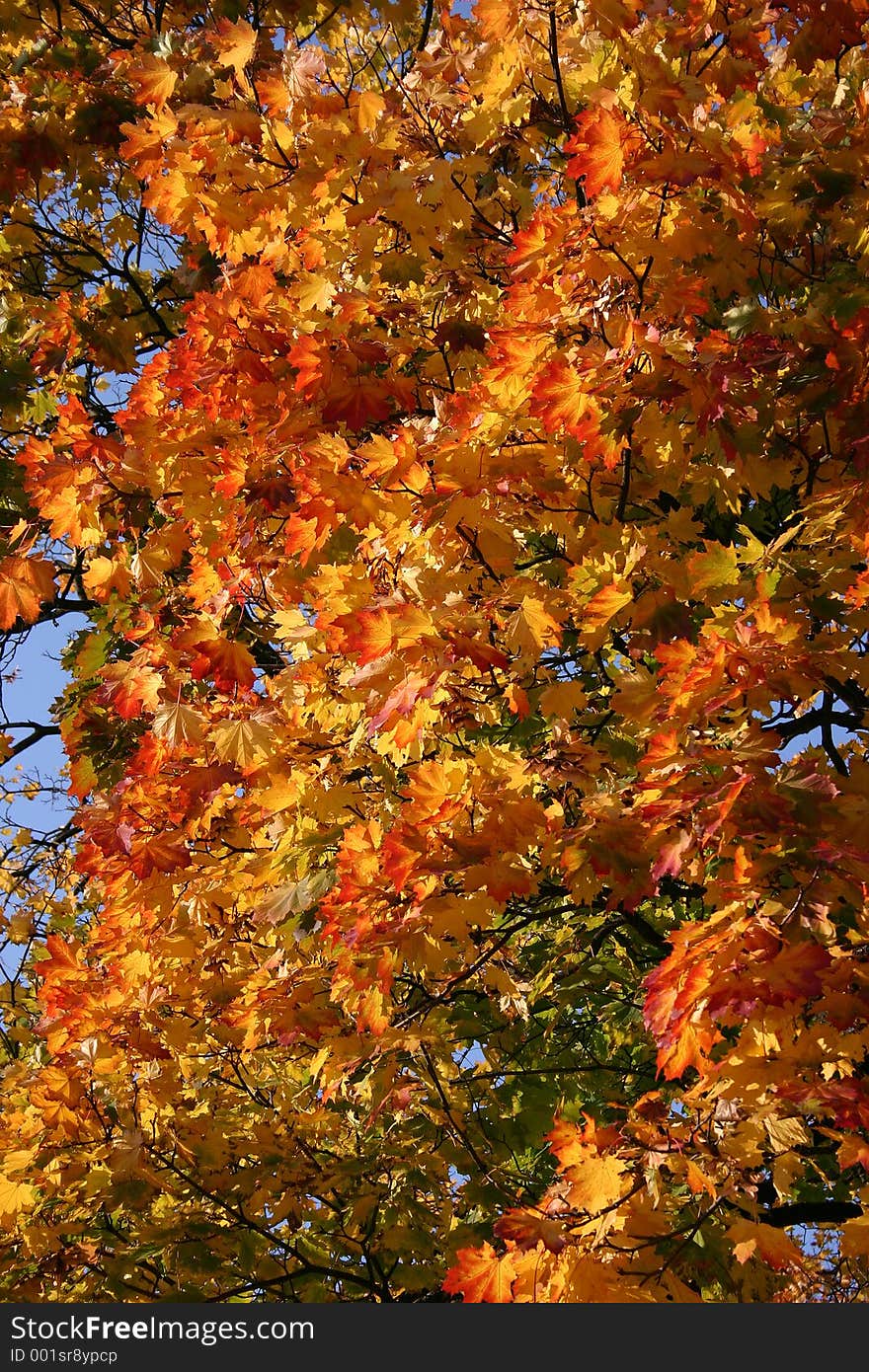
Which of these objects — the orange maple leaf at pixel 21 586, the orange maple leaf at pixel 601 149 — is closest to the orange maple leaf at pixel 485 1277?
the orange maple leaf at pixel 21 586

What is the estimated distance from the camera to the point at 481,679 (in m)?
3.47

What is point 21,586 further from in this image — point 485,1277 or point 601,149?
point 485,1277

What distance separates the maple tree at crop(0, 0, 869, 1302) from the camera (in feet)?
8.75

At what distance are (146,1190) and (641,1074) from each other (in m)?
2.11

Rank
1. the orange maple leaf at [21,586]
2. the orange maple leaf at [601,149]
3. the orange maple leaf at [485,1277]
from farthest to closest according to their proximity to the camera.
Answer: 1. the orange maple leaf at [21,586]
2. the orange maple leaf at [601,149]
3. the orange maple leaf at [485,1277]

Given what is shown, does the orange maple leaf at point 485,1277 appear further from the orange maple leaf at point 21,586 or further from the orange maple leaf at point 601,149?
the orange maple leaf at point 601,149

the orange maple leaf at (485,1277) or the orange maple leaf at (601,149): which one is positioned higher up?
the orange maple leaf at (601,149)

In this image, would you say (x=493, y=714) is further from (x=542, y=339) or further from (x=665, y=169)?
(x=665, y=169)

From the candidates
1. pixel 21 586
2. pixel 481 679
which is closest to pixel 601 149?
pixel 481 679

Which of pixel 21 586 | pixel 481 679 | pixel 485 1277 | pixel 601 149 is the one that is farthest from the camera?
pixel 21 586

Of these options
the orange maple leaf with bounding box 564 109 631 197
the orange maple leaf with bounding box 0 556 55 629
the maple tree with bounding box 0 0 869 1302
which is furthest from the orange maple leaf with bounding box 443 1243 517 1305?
the orange maple leaf with bounding box 564 109 631 197

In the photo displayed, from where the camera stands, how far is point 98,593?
4531mm

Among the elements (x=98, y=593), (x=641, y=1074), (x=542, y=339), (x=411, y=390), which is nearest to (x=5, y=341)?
(x=98, y=593)

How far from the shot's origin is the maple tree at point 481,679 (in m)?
2.67
